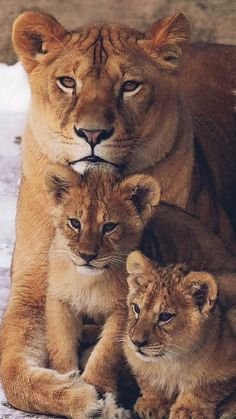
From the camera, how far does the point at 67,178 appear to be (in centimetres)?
429

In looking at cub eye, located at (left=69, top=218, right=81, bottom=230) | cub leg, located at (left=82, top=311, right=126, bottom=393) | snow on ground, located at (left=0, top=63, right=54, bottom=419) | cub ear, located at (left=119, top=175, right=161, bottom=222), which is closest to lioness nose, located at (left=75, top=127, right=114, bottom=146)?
cub ear, located at (left=119, top=175, right=161, bottom=222)

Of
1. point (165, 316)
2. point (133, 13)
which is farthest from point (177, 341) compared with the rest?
point (133, 13)

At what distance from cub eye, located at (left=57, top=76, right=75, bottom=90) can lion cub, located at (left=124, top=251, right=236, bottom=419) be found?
664mm

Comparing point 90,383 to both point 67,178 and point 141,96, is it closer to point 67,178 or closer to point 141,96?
point 67,178

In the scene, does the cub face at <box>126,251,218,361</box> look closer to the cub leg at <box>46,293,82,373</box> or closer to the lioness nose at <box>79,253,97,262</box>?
the lioness nose at <box>79,253,97,262</box>

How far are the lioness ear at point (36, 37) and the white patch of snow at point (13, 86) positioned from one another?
12.6ft

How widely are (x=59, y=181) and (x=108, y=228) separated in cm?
26

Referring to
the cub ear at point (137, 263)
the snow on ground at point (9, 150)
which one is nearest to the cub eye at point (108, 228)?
the cub ear at point (137, 263)

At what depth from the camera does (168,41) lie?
4.64 metres

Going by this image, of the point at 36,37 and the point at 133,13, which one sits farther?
the point at 133,13

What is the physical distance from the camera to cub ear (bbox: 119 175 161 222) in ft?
14.0

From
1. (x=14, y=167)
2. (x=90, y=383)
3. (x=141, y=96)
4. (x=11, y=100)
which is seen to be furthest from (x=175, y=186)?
(x=11, y=100)

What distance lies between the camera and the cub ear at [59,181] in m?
4.29

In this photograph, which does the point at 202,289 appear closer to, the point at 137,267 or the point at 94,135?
the point at 137,267
